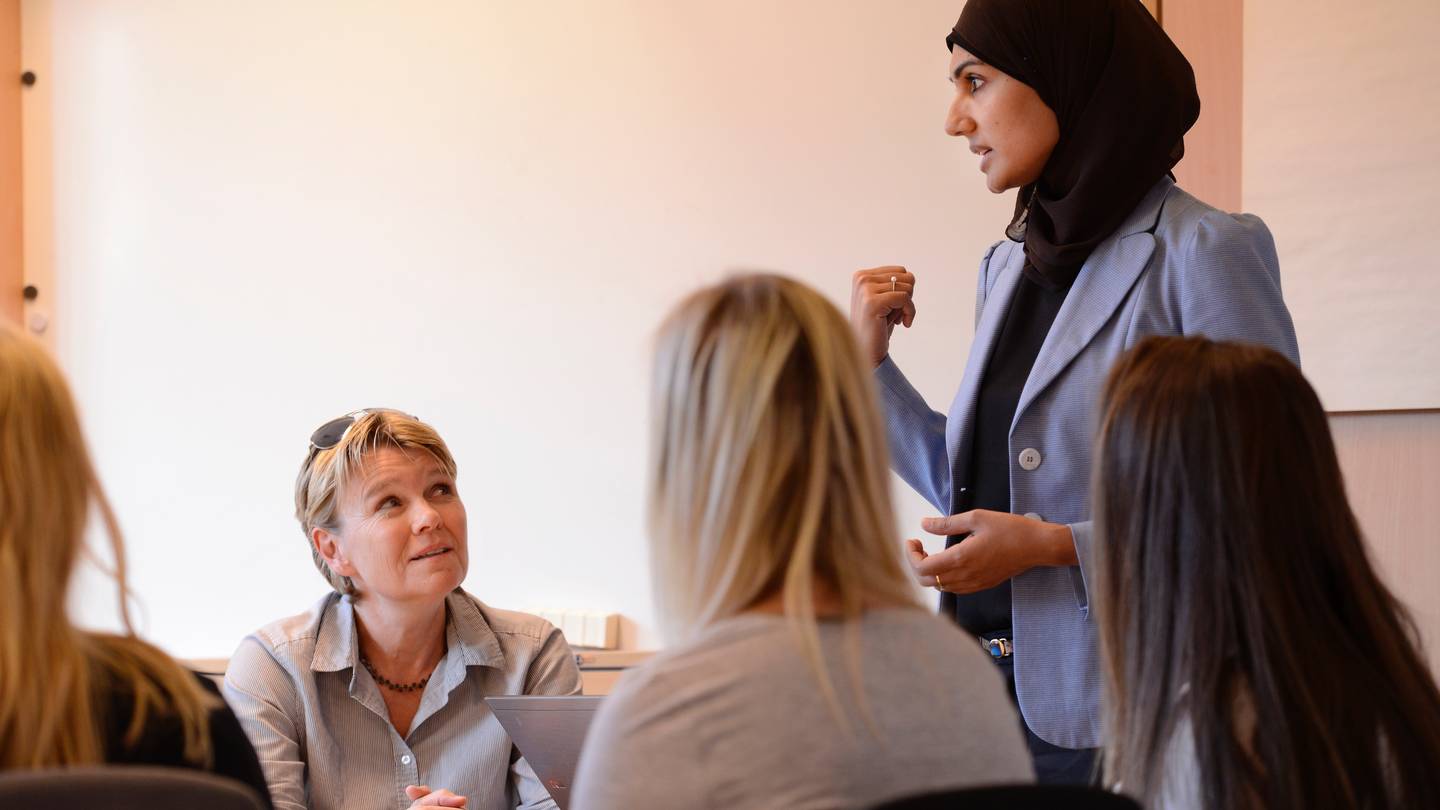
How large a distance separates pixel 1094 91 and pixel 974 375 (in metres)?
0.44

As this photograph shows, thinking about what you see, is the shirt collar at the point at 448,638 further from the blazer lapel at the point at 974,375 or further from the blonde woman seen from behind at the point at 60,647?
the blonde woman seen from behind at the point at 60,647

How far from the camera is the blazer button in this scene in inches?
72.7

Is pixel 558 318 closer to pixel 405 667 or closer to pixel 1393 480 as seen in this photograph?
pixel 405 667

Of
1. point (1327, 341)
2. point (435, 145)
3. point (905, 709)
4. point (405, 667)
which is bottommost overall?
point (405, 667)

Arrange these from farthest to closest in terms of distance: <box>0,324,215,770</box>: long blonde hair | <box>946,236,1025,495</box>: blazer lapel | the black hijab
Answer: <box>946,236,1025,495</box>: blazer lapel, the black hijab, <box>0,324,215,770</box>: long blonde hair

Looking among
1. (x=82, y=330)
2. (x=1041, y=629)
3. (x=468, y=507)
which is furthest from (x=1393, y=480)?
(x=82, y=330)

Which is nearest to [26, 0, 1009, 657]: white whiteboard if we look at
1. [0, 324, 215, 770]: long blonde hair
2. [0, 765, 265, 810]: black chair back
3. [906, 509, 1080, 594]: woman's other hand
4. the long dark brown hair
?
[906, 509, 1080, 594]: woman's other hand

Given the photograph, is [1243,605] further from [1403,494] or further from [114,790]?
[1403,494]

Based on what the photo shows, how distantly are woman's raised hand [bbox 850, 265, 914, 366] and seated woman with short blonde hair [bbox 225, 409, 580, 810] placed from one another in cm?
79

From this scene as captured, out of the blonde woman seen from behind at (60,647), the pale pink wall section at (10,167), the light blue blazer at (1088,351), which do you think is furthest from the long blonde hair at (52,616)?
the pale pink wall section at (10,167)

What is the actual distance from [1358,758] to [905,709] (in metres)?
0.42

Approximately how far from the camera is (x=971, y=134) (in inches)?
76.7

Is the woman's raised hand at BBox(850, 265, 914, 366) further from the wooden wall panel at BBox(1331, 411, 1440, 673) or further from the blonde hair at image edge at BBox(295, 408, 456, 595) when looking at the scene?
the wooden wall panel at BBox(1331, 411, 1440, 673)

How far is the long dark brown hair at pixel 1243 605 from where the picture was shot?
1.14m
